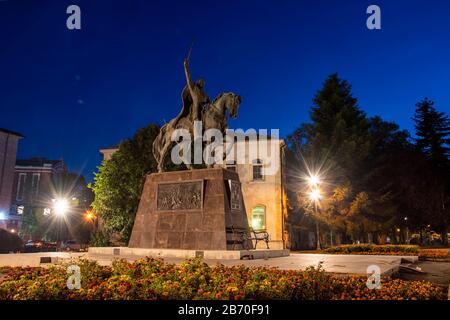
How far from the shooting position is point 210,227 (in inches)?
539

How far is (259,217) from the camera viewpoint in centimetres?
3381

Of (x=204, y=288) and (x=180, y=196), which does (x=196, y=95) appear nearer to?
(x=180, y=196)

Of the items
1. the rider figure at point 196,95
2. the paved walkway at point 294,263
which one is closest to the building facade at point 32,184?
the rider figure at point 196,95

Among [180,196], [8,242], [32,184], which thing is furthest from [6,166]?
[180,196]

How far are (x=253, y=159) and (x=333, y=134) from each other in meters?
7.95

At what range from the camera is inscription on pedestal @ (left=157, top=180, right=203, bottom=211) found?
14469 millimetres

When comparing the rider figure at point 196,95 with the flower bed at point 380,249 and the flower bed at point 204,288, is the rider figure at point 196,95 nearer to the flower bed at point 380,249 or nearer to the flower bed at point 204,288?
the flower bed at point 204,288

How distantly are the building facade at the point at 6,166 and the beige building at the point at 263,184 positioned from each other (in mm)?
24703

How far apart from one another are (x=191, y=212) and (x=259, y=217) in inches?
796

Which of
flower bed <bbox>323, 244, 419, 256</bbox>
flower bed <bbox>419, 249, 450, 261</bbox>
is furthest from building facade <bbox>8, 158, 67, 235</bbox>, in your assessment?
flower bed <bbox>419, 249, 450, 261</bbox>

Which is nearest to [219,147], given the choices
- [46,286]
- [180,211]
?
[180,211]

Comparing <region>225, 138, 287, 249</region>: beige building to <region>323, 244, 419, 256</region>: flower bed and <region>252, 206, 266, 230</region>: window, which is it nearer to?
<region>252, 206, 266, 230</region>: window

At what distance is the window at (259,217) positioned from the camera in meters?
33.6

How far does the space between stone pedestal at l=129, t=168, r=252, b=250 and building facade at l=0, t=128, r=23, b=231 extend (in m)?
42.0
